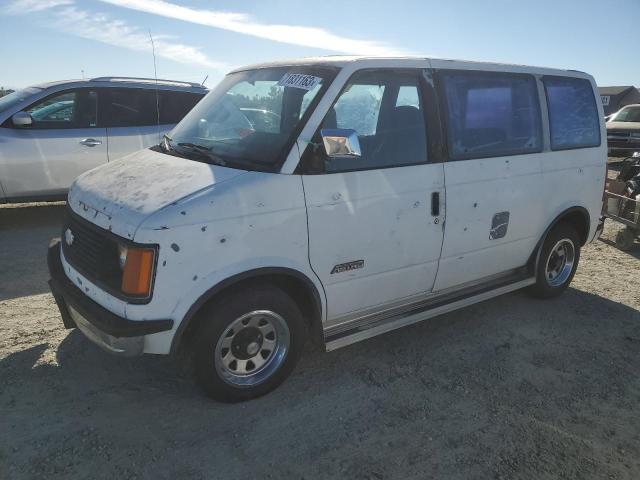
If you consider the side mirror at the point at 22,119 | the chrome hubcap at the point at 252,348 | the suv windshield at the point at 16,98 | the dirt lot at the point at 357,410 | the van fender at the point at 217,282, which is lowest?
the dirt lot at the point at 357,410

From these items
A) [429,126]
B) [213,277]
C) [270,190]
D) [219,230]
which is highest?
[429,126]

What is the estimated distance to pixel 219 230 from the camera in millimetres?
2707

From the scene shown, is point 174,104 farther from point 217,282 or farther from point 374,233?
point 217,282

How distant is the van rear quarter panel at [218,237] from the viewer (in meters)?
2.61

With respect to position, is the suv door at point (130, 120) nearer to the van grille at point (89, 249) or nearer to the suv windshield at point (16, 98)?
the suv windshield at point (16, 98)

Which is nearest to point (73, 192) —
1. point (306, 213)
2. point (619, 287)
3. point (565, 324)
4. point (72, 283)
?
point (72, 283)

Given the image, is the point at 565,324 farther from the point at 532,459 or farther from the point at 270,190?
the point at 270,190

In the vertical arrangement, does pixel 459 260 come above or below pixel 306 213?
below

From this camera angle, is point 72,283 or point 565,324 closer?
point 72,283

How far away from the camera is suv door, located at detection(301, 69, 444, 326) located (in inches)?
122

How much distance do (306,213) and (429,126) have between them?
1.19 meters

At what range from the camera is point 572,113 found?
461cm

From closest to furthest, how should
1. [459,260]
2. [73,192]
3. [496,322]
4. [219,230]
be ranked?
[219,230], [73,192], [459,260], [496,322]

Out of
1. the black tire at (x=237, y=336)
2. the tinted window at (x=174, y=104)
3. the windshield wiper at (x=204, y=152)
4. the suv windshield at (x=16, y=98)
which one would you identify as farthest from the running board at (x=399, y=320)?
the suv windshield at (x=16, y=98)
